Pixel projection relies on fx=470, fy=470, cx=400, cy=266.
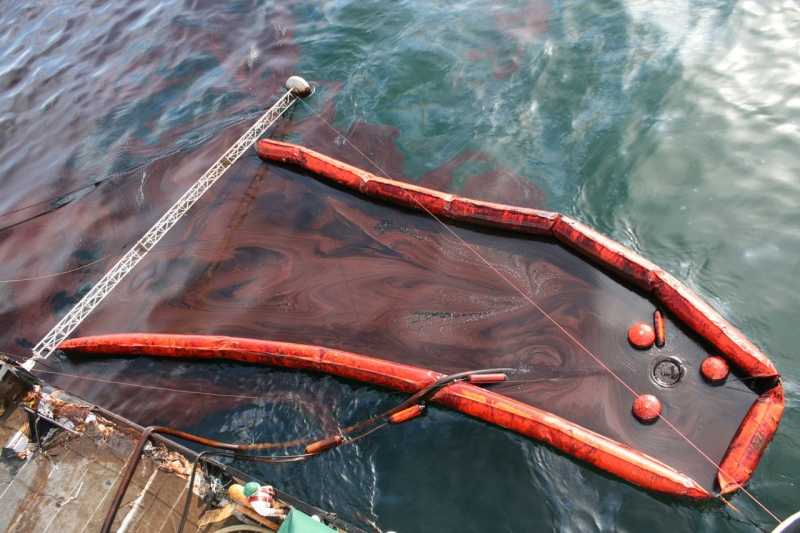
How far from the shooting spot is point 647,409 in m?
7.24

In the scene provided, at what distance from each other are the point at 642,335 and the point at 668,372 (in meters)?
0.69

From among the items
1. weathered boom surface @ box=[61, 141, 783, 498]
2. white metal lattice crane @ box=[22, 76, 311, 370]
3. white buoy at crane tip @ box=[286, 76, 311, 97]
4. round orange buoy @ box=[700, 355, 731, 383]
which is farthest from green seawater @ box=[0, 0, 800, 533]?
round orange buoy @ box=[700, 355, 731, 383]

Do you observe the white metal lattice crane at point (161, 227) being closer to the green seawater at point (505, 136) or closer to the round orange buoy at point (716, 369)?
the green seawater at point (505, 136)

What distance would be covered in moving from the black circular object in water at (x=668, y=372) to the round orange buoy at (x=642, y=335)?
1.12 feet

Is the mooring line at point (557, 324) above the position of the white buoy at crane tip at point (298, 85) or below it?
below

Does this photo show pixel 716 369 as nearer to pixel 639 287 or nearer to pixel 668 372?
pixel 668 372

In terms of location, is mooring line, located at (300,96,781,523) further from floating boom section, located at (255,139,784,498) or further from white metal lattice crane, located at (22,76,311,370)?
white metal lattice crane, located at (22,76,311,370)

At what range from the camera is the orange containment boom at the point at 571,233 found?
732cm

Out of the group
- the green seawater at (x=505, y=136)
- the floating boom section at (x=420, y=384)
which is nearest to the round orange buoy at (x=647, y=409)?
the floating boom section at (x=420, y=384)

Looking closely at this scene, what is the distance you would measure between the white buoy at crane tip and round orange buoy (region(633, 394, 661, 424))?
12617mm

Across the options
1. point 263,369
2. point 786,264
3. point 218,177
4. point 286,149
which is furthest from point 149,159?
point 786,264

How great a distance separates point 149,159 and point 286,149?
18.8 ft

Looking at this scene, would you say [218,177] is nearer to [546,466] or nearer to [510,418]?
[510,418]

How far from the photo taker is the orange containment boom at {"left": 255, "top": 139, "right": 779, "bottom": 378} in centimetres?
732
